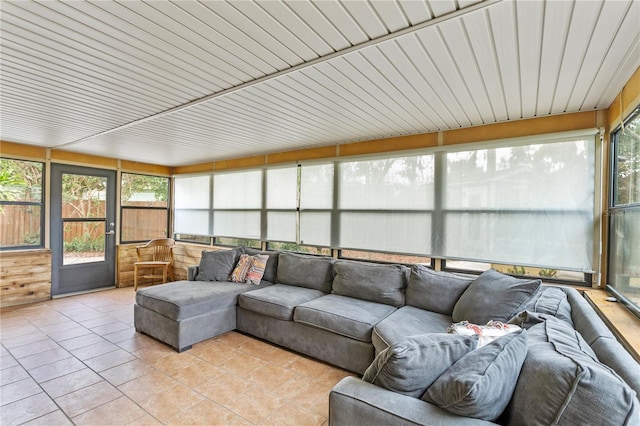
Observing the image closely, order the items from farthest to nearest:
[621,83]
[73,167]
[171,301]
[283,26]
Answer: [73,167], [171,301], [621,83], [283,26]

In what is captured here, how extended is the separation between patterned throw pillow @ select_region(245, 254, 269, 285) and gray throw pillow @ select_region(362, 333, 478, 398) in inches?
111

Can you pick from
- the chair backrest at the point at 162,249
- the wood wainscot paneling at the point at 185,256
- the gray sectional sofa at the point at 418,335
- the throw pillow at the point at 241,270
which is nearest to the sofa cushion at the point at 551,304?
the gray sectional sofa at the point at 418,335

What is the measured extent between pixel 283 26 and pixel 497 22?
1077 mm

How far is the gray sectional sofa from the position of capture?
108cm

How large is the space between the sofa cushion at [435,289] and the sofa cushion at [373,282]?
0.39 feet

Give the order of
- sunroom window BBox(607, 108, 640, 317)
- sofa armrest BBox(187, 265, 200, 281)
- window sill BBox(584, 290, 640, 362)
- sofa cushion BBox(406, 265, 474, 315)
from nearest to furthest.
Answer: window sill BBox(584, 290, 640, 362)
sunroom window BBox(607, 108, 640, 317)
sofa cushion BBox(406, 265, 474, 315)
sofa armrest BBox(187, 265, 200, 281)

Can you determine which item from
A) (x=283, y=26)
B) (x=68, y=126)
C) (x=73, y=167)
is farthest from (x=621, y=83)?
(x=73, y=167)

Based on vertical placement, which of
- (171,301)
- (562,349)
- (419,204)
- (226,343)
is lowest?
(226,343)

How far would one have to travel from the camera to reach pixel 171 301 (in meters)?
3.12

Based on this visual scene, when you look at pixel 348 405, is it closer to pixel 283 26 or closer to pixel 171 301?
pixel 283 26

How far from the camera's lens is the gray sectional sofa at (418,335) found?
3.56ft

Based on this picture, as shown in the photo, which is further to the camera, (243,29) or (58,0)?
(243,29)

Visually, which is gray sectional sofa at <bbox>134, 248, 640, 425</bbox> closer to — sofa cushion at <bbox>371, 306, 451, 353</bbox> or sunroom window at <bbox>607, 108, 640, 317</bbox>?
sofa cushion at <bbox>371, 306, 451, 353</bbox>

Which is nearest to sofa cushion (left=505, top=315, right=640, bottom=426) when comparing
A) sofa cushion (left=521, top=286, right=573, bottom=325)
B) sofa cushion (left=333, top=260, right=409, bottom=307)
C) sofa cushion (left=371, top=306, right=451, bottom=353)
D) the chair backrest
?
sofa cushion (left=521, top=286, right=573, bottom=325)
